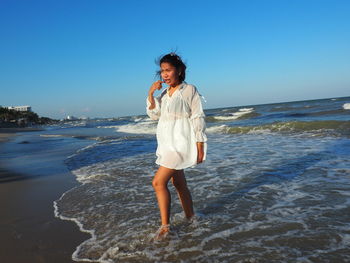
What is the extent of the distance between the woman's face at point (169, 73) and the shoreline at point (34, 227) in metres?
1.99

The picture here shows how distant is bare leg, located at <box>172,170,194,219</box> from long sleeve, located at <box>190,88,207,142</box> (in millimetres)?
549

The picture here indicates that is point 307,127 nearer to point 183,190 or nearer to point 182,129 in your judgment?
point 183,190

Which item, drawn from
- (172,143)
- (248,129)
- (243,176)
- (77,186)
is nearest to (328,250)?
(172,143)

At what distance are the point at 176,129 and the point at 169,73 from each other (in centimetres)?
60

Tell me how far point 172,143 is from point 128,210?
1.65 m

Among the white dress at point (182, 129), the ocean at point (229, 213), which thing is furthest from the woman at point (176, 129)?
the ocean at point (229, 213)

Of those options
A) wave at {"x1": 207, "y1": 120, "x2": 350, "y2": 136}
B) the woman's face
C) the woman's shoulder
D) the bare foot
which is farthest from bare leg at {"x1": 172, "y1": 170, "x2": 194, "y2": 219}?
wave at {"x1": 207, "y1": 120, "x2": 350, "y2": 136}

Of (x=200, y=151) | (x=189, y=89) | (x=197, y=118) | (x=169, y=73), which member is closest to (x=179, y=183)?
(x=200, y=151)

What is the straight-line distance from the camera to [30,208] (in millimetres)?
4520

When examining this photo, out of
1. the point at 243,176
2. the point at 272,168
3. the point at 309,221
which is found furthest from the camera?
the point at 272,168

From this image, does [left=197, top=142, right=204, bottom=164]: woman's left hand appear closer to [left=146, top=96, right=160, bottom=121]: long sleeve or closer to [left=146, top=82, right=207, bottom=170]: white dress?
[left=146, top=82, right=207, bottom=170]: white dress

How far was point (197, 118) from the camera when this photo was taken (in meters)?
3.05

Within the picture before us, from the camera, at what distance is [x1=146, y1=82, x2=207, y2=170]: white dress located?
10.1 feet

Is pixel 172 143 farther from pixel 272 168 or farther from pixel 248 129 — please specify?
pixel 248 129
